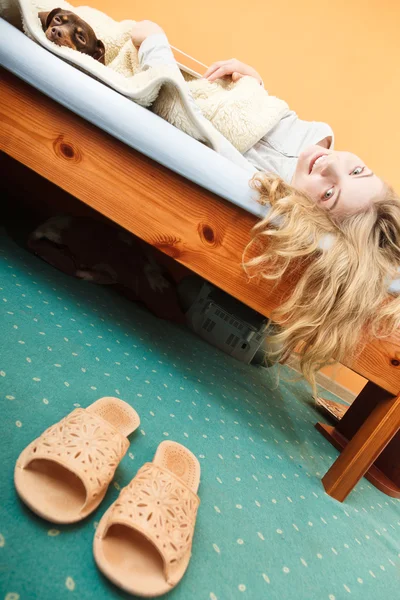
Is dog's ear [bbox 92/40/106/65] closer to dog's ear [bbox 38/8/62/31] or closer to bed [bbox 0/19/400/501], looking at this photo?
dog's ear [bbox 38/8/62/31]

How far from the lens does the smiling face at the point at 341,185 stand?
759 mm

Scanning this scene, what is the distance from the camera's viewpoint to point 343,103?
1.49 m

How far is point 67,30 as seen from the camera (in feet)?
2.67

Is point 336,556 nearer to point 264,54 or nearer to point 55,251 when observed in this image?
point 55,251

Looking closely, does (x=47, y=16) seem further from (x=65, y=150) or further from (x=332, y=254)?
(x=332, y=254)

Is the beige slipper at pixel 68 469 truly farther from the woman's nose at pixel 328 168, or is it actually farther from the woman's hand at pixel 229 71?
the woman's hand at pixel 229 71

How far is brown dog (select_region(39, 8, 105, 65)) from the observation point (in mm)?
789

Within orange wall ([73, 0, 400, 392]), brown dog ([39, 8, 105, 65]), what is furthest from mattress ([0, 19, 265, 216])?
orange wall ([73, 0, 400, 392])

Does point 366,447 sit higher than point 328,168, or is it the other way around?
point 328,168

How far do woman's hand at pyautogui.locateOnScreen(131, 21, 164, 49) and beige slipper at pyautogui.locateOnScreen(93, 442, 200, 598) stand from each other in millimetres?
1119

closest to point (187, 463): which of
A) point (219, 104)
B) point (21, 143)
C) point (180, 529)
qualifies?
point (180, 529)

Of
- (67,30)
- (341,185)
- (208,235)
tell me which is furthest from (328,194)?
(67,30)

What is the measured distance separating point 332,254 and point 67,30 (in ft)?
2.58

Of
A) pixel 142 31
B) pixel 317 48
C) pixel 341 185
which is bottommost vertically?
pixel 341 185
